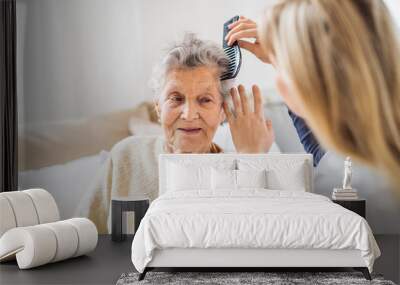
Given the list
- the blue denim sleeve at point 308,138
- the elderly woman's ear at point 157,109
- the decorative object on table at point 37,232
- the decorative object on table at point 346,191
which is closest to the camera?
the blue denim sleeve at point 308,138

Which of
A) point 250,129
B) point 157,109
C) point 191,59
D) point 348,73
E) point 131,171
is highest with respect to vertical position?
point 191,59

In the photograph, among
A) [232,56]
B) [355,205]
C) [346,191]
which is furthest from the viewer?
[232,56]

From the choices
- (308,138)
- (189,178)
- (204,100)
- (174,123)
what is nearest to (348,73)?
(308,138)

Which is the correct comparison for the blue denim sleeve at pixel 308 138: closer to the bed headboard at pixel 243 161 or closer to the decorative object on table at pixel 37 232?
the bed headboard at pixel 243 161

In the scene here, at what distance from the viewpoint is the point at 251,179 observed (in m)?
5.17

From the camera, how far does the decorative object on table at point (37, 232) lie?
14.0 feet

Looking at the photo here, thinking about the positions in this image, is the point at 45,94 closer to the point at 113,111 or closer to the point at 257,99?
the point at 113,111

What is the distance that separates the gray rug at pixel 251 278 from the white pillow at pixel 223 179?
1139mm

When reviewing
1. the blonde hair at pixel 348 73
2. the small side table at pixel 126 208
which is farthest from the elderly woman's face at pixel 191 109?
the blonde hair at pixel 348 73

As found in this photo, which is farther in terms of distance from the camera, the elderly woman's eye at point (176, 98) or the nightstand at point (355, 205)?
the elderly woman's eye at point (176, 98)

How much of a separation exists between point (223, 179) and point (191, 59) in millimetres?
1353

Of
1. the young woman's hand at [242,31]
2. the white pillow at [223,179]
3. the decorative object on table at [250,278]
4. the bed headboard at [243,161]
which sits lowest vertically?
the decorative object on table at [250,278]

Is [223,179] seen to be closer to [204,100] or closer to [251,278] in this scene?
[204,100]

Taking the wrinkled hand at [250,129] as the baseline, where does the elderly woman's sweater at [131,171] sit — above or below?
below
